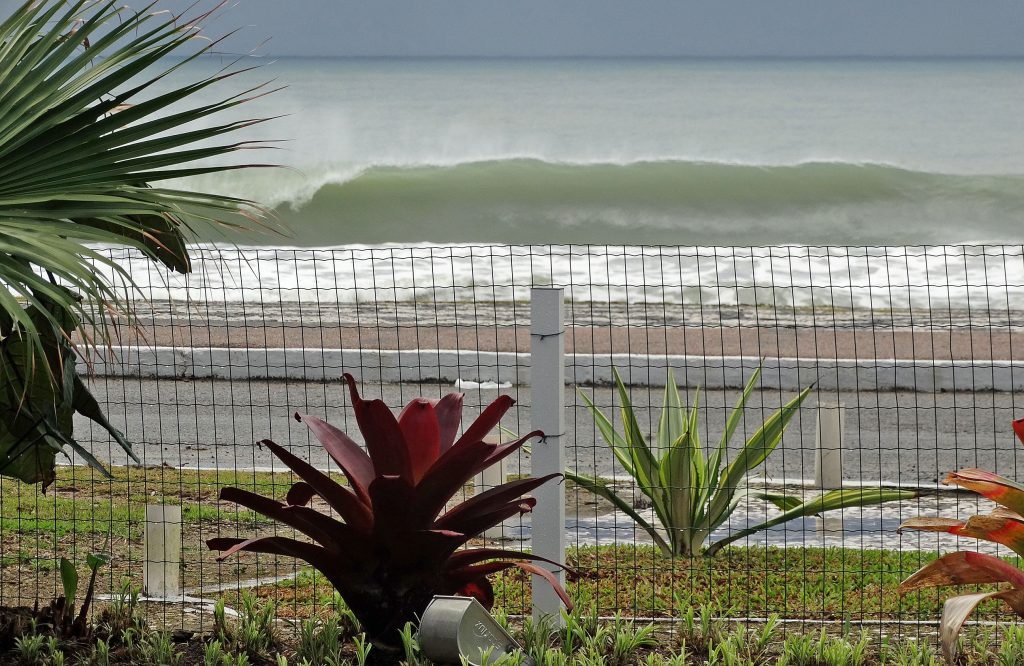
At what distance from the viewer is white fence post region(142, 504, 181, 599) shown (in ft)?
16.2

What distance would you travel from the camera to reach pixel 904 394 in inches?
426

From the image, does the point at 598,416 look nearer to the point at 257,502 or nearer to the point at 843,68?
the point at 257,502

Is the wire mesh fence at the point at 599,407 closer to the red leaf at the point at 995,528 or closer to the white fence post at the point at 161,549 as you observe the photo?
the white fence post at the point at 161,549

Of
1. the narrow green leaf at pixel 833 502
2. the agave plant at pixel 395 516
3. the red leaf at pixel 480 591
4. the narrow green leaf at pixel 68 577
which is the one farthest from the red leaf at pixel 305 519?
the narrow green leaf at pixel 833 502

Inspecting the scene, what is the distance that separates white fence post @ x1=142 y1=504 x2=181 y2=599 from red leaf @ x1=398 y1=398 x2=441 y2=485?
1.50m

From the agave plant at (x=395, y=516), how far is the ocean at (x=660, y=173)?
5422mm

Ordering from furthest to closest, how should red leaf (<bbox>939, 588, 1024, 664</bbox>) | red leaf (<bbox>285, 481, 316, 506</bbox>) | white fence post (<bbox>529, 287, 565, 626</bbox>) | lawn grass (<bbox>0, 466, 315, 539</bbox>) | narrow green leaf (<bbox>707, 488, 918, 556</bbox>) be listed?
lawn grass (<bbox>0, 466, 315, 539</bbox>), narrow green leaf (<bbox>707, 488, 918, 556</bbox>), white fence post (<bbox>529, 287, 565, 626</bbox>), red leaf (<bbox>285, 481, 316, 506</bbox>), red leaf (<bbox>939, 588, 1024, 664</bbox>)

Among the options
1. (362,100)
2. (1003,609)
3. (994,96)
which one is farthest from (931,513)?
(994,96)

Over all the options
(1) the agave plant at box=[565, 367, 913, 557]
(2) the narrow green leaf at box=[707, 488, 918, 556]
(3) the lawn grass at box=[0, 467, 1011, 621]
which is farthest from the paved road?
(2) the narrow green leaf at box=[707, 488, 918, 556]

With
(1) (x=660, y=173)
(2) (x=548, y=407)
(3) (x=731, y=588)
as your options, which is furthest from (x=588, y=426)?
(1) (x=660, y=173)

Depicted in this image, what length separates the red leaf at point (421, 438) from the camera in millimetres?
3957

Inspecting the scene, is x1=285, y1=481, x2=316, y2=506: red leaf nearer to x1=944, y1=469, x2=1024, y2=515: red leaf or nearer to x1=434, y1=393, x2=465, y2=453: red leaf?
x1=434, y1=393, x2=465, y2=453: red leaf

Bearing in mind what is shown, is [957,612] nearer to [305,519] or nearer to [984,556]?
[984,556]

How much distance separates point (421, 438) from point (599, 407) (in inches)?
236
